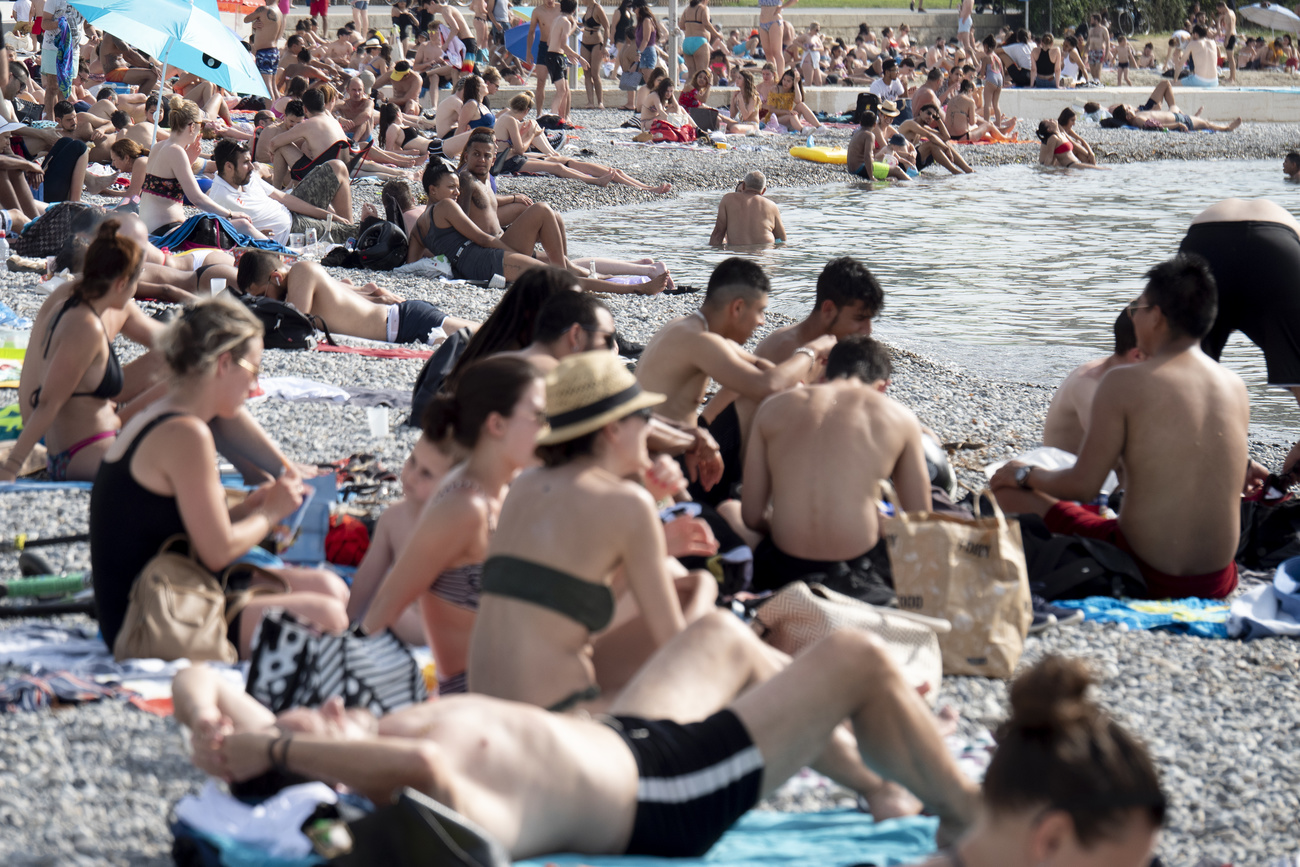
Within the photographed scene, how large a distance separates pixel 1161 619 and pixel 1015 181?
59.2 feet

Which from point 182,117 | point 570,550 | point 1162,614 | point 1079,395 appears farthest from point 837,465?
point 182,117

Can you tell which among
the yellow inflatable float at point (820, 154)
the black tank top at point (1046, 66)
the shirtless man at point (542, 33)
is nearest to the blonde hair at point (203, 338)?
the yellow inflatable float at point (820, 154)

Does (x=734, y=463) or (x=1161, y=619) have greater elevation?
(x=734, y=463)

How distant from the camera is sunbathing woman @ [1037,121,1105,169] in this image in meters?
22.5

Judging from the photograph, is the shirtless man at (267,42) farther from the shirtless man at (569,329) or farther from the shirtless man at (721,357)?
the shirtless man at (569,329)

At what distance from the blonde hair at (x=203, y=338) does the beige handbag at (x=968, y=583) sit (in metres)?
1.92

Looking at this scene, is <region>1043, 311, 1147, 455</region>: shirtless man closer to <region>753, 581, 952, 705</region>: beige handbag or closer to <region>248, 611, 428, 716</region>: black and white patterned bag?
<region>753, 581, 952, 705</region>: beige handbag

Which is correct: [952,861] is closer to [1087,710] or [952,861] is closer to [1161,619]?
[1087,710]

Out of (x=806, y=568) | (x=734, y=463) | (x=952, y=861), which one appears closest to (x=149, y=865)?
(x=952, y=861)

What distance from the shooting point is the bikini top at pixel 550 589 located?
299 cm

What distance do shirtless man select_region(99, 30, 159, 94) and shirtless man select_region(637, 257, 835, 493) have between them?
14.5 metres

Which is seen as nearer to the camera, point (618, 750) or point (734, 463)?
point (618, 750)

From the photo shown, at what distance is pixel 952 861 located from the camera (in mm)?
2055

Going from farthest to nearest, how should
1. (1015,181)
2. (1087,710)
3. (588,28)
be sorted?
1. (588,28)
2. (1015,181)
3. (1087,710)
